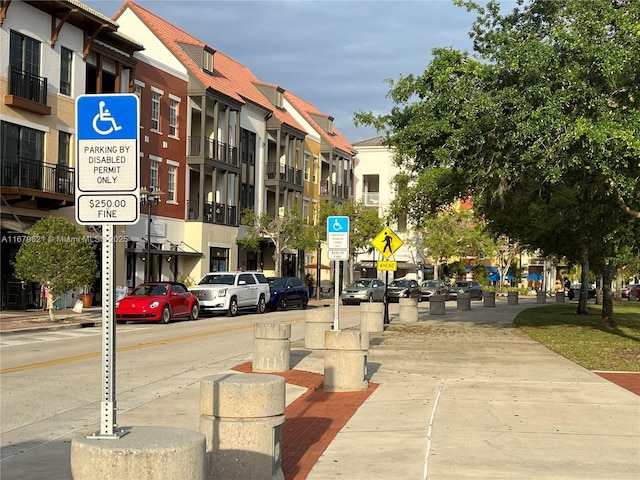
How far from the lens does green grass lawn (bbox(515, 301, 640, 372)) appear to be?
1625cm

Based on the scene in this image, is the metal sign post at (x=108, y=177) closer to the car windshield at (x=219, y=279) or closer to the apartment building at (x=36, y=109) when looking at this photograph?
the apartment building at (x=36, y=109)

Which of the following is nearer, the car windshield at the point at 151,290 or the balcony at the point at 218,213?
the car windshield at the point at 151,290

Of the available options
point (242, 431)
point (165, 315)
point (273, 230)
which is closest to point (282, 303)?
point (273, 230)

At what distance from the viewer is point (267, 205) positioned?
190 ft

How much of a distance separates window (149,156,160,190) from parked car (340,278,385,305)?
13.5 meters

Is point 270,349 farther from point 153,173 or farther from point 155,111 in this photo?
point 155,111

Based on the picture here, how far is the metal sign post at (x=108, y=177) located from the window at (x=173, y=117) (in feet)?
129

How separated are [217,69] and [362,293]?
710 inches

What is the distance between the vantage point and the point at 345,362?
12.1m

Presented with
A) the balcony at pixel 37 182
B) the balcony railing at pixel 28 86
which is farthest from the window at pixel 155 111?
the balcony railing at pixel 28 86

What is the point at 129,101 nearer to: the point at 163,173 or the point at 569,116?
the point at 569,116

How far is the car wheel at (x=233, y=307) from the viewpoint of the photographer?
3384 centimetres

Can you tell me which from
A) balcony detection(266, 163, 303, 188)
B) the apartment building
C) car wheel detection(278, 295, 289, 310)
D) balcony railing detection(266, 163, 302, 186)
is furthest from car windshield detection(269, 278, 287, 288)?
balcony railing detection(266, 163, 302, 186)

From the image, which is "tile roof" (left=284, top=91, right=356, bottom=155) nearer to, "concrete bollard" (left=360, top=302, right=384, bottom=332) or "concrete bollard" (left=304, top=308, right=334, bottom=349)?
"concrete bollard" (left=360, top=302, right=384, bottom=332)
